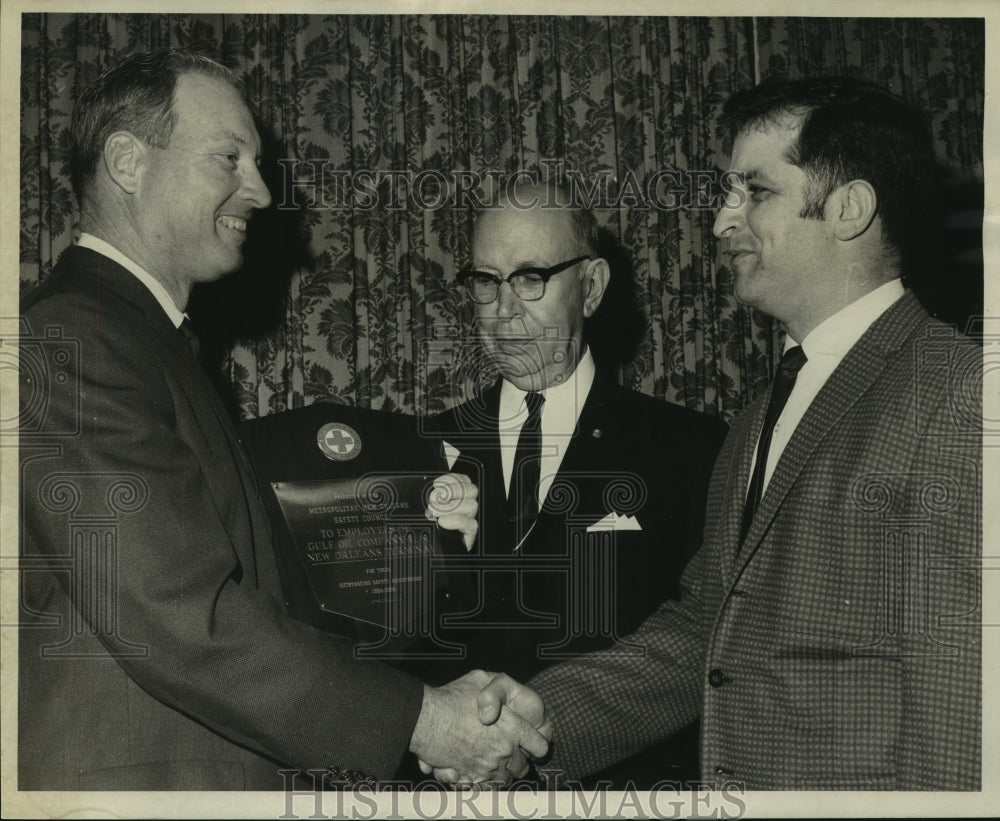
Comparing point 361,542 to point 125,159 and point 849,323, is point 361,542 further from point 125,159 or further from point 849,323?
point 849,323

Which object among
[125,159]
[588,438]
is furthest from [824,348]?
[125,159]

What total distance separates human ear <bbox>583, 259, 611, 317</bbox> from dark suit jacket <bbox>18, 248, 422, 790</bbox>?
1083 millimetres

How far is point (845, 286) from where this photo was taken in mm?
2754

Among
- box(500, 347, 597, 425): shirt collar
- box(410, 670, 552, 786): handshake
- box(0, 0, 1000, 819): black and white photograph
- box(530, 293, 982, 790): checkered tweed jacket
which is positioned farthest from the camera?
box(500, 347, 597, 425): shirt collar

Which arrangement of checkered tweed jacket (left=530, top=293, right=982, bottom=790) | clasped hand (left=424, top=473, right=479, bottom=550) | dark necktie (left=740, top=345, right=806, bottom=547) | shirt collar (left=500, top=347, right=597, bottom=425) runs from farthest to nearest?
shirt collar (left=500, top=347, right=597, bottom=425), clasped hand (left=424, top=473, right=479, bottom=550), dark necktie (left=740, top=345, right=806, bottom=547), checkered tweed jacket (left=530, top=293, right=982, bottom=790)

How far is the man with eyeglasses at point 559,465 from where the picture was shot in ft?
9.65

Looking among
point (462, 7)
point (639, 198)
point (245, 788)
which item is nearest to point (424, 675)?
point (245, 788)

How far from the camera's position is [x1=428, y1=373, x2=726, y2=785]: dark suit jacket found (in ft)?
9.62

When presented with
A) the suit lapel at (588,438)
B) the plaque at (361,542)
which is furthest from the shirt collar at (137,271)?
the suit lapel at (588,438)

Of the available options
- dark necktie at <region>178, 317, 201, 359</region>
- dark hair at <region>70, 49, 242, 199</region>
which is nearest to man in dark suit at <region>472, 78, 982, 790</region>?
dark necktie at <region>178, 317, 201, 359</region>

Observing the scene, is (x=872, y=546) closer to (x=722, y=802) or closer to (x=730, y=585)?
(x=730, y=585)

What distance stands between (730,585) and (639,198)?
44.5 inches

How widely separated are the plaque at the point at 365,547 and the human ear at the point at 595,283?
0.73m

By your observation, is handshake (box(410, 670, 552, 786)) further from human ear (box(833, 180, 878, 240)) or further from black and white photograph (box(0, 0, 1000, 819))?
human ear (box(833, 180, 878, 240))
